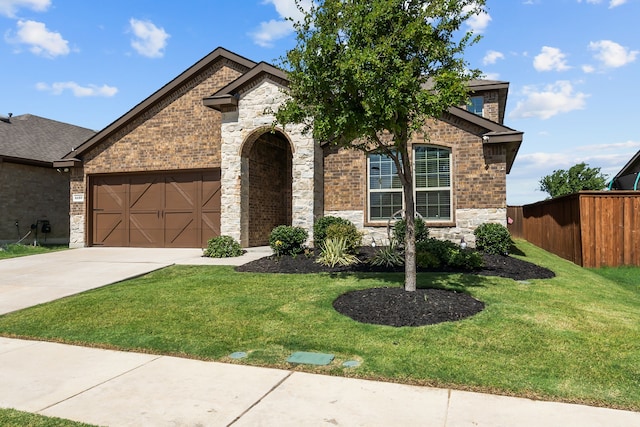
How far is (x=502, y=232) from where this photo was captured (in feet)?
38.4

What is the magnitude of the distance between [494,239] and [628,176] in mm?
15365

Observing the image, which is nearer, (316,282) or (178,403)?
(178,403)

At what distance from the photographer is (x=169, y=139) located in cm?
1623

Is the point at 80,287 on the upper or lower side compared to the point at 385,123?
lower

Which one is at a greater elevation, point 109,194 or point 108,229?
point 109,194

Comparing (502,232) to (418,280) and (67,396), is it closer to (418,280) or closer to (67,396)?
(418,280)

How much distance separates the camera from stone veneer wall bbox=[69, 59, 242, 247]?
15.8 meters

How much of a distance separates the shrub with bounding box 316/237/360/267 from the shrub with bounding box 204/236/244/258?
11.1ft

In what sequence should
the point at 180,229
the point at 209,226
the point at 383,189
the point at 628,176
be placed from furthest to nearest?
1. the point at 628,176
2. the point at 180,229
3. the point at 209,226
4. the point at 383,189

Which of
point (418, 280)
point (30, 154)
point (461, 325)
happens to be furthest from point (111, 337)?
point (30, 154)

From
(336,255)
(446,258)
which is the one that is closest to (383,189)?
(336,255)

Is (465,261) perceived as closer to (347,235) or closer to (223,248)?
(347,235)


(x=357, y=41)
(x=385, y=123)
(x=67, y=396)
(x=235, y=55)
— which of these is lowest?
(x=67, y=396)

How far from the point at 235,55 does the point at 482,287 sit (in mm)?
12766
